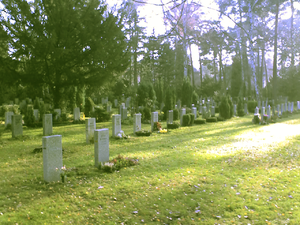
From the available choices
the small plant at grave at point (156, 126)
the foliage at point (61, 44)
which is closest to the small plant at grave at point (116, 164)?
the small plant at grave at point (156, 126)

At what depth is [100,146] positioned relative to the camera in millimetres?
5914

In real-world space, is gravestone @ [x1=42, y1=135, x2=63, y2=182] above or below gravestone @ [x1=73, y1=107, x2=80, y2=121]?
below

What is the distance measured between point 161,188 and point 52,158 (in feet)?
7.43

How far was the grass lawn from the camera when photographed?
3.69m

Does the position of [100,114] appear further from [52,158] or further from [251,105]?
[251,105]

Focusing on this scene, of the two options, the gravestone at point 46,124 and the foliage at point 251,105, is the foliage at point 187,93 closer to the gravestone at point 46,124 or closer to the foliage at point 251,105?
the foliage at point 251,105

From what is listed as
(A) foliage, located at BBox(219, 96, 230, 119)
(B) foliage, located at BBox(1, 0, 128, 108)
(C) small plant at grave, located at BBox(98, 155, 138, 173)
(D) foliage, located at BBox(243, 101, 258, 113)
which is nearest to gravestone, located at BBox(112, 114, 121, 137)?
(C) small plant at grave, located at BBox(98, 155, 138, 173)

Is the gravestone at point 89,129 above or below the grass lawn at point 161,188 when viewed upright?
above

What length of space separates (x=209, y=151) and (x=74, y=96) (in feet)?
41.3

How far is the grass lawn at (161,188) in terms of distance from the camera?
→ 3.69m

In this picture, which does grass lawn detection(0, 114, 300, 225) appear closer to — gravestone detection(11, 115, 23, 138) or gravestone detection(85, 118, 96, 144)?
gravestone detection(85, 118, 96, 144)

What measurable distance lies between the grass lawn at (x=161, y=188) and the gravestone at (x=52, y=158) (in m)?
0.21

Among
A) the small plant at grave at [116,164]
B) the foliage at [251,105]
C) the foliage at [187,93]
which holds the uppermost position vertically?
the foliage at [187,93]

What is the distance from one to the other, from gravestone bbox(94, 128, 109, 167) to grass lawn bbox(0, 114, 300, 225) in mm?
277
